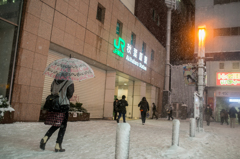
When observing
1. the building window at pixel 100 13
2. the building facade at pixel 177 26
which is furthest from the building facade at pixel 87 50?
the building facade at pixel 177 26

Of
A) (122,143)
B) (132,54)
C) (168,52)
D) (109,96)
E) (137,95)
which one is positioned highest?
(168,52)

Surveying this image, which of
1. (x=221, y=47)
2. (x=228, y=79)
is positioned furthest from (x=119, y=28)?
(x=228, y=79)

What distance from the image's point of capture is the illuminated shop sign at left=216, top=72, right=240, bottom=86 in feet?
75.2

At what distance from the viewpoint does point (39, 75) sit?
9.66 metres

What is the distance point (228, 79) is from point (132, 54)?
12987 millimetres

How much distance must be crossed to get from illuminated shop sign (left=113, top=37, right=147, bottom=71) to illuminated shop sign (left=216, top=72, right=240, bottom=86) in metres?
9.84

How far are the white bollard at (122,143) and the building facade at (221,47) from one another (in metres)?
23.2

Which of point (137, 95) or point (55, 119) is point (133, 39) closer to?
point (137, 95)

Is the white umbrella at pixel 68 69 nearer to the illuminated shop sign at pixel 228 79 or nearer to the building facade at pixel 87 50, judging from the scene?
the building facade at pixel 87 50

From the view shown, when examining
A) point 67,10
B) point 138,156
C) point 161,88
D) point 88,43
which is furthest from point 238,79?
point 138,156

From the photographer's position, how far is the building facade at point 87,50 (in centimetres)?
905

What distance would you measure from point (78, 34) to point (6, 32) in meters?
4.19

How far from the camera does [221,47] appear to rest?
23.0 metres

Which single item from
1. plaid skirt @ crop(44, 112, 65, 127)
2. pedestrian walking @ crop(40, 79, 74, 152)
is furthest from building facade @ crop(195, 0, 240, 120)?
plaid skirt @ crop(44, 112, 65, 127)
